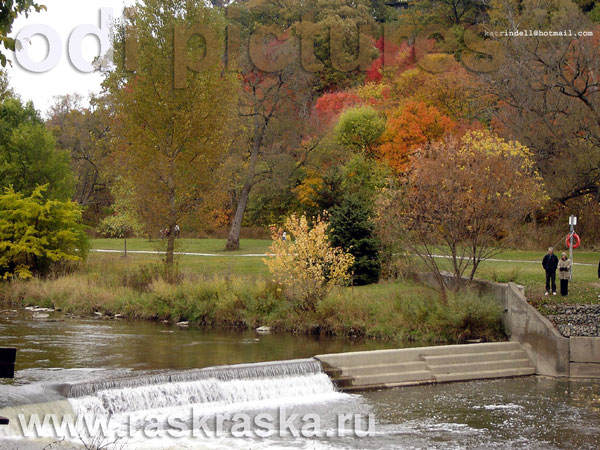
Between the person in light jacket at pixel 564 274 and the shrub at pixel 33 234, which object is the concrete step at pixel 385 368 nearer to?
the person in light jacket at pixel 564 274

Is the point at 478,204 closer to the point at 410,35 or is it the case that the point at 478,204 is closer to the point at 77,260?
Result: the point at 77,260

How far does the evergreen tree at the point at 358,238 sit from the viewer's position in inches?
1307

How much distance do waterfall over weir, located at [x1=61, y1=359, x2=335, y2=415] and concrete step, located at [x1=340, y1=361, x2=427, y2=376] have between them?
79cm

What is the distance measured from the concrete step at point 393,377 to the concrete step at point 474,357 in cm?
52

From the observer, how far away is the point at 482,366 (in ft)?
74.0

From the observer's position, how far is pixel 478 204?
26719 millimetres

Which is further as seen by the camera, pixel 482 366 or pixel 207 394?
pixel 482 366

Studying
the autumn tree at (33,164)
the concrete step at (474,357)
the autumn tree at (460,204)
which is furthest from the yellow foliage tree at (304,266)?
the autumn tree at (33,164)

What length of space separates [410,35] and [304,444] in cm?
6194

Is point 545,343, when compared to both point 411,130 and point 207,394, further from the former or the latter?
point 411,130

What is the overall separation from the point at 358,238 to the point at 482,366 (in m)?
11.9

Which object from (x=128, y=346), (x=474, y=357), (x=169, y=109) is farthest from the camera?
(x=169, y=109)

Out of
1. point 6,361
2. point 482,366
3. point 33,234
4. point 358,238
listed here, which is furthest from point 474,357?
point 33,234

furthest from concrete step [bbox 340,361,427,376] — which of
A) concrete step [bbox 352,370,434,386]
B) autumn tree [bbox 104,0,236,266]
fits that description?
autumn tree [bbox 104,0,236,266]
